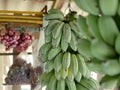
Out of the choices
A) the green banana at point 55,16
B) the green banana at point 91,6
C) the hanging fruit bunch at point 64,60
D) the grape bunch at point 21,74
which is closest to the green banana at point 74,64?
the hanging fruit bunch at point 64,60

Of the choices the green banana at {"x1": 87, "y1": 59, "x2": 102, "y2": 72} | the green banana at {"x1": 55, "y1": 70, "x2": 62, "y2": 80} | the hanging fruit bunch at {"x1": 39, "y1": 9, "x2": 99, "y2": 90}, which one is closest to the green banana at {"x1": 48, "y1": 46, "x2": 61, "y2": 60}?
the hanging fruit bunch at {"x1": 39, "y1": 9, "x2": 99, "y2": 90}

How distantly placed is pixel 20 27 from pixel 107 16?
1.58 meters

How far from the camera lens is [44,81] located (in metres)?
1.77

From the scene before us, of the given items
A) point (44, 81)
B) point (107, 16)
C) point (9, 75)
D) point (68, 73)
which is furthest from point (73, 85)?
point (9, 75)

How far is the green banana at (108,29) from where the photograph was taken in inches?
30.7

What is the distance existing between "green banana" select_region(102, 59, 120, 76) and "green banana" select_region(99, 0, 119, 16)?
0.39 feet

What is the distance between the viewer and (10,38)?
248 cm

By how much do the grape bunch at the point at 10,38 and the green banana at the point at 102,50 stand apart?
5.31ft

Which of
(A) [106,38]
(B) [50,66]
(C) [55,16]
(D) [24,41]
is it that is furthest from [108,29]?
(D) [24,41]

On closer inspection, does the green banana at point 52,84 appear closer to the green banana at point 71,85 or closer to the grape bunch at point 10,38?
the green banana at point 71,85

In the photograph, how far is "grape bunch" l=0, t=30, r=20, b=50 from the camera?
2.39 metres

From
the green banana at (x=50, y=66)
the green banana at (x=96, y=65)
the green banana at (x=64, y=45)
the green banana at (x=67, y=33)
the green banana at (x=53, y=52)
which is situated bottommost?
the green banana at (x=50, y=66)

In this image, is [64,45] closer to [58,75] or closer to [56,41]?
[56,41]

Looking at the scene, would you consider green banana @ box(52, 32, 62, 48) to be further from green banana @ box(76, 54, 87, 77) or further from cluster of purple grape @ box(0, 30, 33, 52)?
cluster of purple grape @ box(0, 30, 33, 52)
